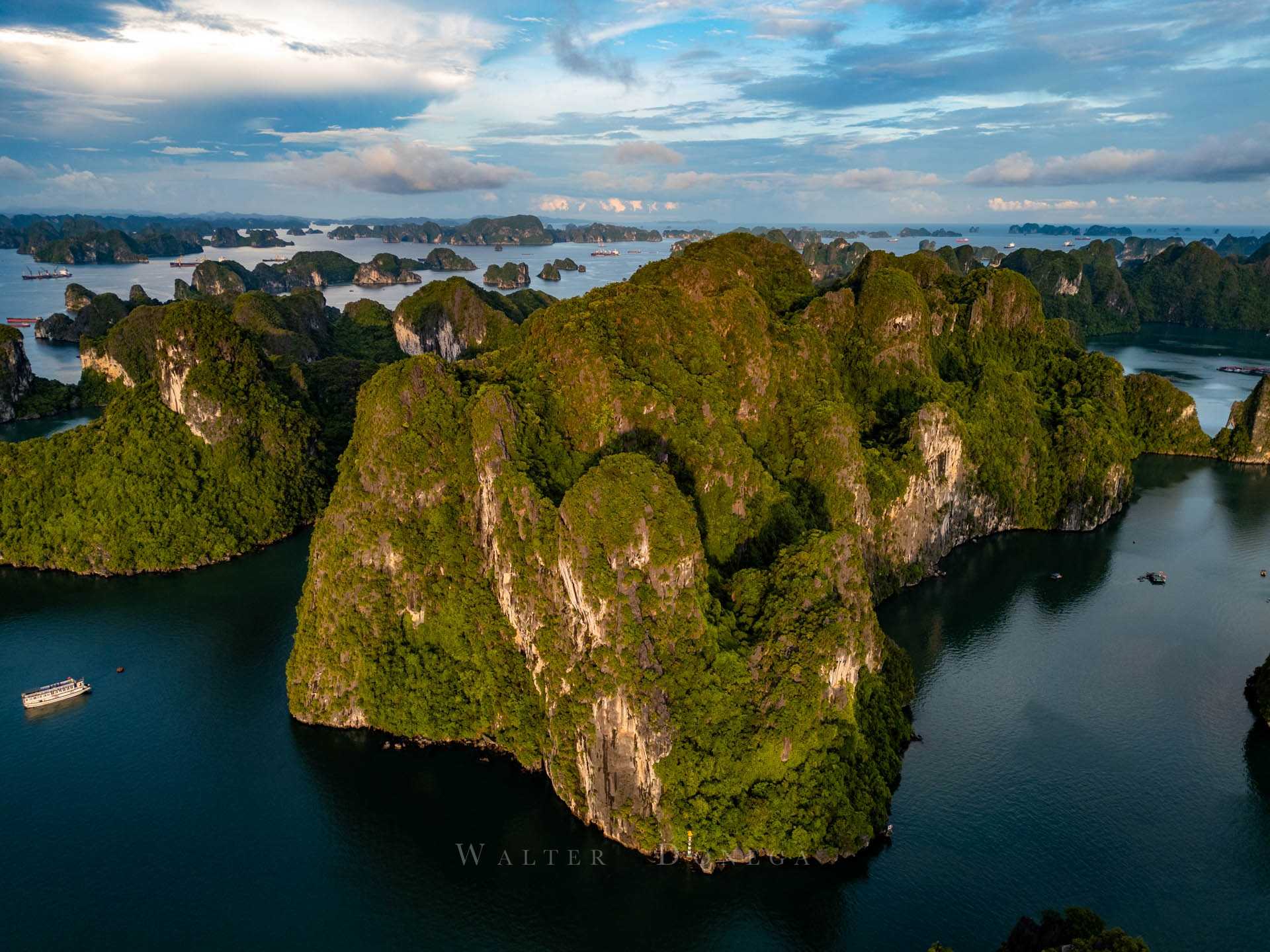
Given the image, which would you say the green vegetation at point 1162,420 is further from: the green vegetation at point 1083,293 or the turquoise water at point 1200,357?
the green vegetation at point 1083,293

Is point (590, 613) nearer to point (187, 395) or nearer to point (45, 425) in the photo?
point (187, 395)

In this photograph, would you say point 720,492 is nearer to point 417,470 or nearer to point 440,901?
point 417,470

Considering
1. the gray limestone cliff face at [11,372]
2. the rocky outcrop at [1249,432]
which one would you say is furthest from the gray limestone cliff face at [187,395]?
the rocky outcrop at [1249,432]

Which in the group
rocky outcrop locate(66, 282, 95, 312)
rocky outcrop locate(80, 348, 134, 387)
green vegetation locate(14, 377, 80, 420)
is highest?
rocky outcrop locate(66, 282, 95, 312)

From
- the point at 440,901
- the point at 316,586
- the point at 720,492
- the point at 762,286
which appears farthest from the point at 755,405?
the point at 440,901

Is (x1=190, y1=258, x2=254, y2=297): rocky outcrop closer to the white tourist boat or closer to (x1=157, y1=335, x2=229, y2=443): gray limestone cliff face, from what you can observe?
(x1=157, y1=335, x2=229, y2=443): gray limestone cliff face

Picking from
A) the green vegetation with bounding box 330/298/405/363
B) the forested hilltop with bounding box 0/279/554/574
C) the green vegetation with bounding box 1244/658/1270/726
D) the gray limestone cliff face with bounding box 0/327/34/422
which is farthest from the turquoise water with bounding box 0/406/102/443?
the green vegetation with bounding box 1244/658/1270/726
